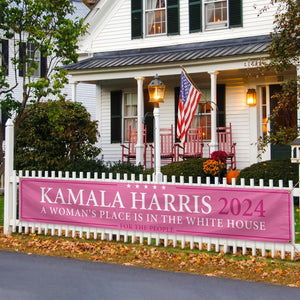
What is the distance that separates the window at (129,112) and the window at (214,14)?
3104 millimetres

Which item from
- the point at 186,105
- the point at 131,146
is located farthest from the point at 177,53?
the point at 186,105

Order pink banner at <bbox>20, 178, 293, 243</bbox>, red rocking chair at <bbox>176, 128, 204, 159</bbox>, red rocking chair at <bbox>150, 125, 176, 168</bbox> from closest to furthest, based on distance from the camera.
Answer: pink banner at <bbox>20, 178, 293, 243</bbox>
red rocking chair at <bbox>176, 128, 204, 159</bbox>
red rocking chair at <bbox>150, 125, 176, 168</bbox>

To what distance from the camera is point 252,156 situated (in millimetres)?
16656

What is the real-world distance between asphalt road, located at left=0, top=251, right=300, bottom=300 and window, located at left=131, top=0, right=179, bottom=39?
1188cm

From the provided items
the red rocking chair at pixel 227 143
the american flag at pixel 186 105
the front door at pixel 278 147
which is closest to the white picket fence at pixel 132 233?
the american flag at pixel 186 105

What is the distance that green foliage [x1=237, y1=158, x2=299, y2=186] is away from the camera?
12.2 metres

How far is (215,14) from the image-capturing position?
680 inches

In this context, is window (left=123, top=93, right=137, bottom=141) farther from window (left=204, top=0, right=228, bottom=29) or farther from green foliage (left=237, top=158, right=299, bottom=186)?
green foliage (left=237, top=158, right=299, bottom=186)

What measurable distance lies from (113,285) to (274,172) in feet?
22.5

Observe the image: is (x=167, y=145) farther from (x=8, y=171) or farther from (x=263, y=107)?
(x=8, y=171)

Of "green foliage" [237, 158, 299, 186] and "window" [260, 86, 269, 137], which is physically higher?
"window" [260, 86, 269, 137]

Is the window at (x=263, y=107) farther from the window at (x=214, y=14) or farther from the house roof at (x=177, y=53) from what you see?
the window at (x=214, y=14)

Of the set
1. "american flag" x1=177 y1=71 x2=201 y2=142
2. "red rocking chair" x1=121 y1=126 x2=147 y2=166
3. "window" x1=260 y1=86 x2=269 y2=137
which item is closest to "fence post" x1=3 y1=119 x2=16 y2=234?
"american flag" x1=177 y1=71 x2=201 y2=142

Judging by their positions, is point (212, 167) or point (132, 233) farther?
point (212, 167)
